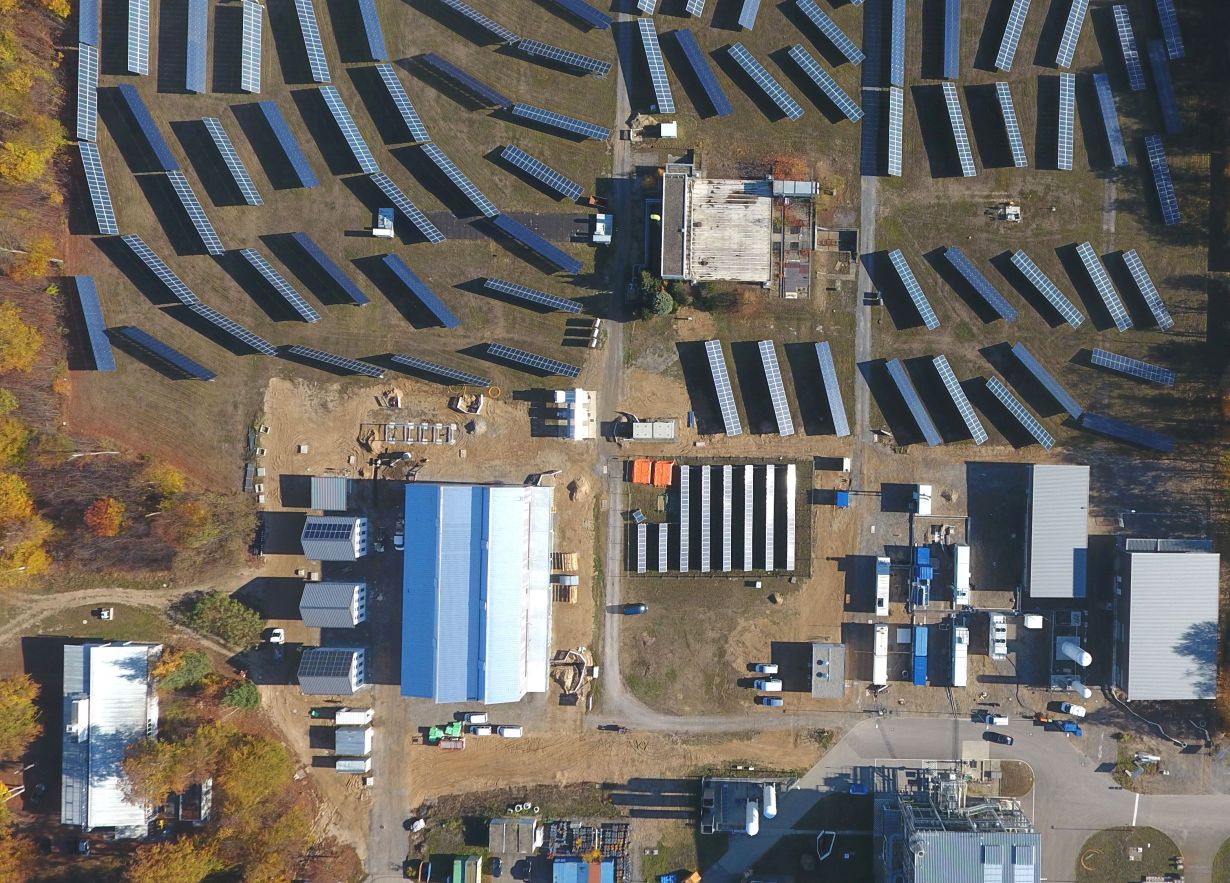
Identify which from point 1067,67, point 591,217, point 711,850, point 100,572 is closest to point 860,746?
point 711,850

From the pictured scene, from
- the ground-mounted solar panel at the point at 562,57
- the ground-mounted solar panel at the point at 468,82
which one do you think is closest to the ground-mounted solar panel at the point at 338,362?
the ground-mounted solar panel at the point at 468,82

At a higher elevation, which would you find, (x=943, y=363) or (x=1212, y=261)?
(x=1212, y=261)

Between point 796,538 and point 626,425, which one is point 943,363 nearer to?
point 796,538

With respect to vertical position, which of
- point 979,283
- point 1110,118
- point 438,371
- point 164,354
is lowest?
point 438,371

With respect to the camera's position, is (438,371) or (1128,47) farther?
(438,371)

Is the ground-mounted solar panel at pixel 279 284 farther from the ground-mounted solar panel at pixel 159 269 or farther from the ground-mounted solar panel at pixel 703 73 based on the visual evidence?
the ground-mounted solar panel at pixel 703 73

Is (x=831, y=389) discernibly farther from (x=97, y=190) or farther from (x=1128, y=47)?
(x=97, y=190)

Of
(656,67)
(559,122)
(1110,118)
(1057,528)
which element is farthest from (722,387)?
(1110,118)
